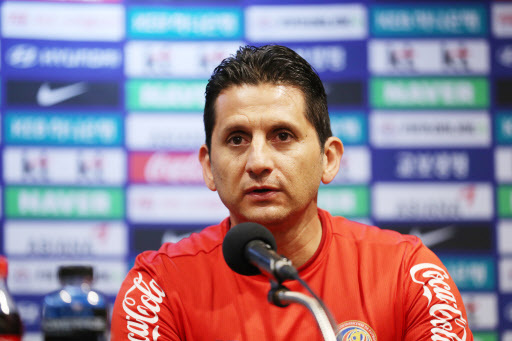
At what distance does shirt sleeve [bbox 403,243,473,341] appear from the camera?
1.26m

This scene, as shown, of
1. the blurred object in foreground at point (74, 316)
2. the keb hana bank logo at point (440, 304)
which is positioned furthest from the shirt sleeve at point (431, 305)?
the blurred object in foreground at point (74, 316)

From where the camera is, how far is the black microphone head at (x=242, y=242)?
896mm

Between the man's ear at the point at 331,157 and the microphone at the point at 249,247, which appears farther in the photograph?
the man's ear at the point at 331,157

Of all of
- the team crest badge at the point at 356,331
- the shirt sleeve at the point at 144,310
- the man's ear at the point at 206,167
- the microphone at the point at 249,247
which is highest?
the man's ear at the point at 206,167

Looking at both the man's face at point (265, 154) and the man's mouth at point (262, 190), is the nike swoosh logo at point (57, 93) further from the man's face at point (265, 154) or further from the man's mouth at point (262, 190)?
the man's mouth at point (262, 190)

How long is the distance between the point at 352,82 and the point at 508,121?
868 millimetres

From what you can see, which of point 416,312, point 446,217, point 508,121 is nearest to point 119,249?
point 446,217

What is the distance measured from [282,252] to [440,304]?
0.41m

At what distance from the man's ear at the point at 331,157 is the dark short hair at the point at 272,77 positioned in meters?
0.02

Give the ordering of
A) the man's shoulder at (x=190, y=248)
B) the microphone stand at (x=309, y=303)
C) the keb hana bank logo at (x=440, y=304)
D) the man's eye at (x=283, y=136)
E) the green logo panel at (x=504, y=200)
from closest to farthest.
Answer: the microphone stand at (x=309, y=303) → the keb hana bank logo at (x=440, y=304) → the man's eye at (x=283, y=136) → the man's shoulder at (x=190, y=248) → the green logo panel at (x=504, y=200)

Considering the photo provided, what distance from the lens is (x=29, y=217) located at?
2889mm

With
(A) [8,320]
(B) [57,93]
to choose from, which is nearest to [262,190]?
(A) [8,320]

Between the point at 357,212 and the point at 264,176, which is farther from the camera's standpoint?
the point at 357,212

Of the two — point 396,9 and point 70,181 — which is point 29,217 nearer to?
point 70,181
